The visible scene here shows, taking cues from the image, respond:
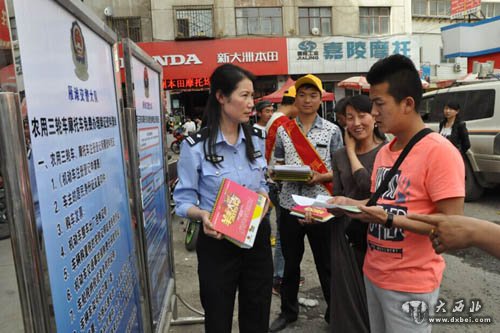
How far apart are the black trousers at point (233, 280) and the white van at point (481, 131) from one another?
4480mm

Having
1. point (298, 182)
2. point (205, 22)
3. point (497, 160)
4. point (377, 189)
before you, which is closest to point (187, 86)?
point (205, 22)

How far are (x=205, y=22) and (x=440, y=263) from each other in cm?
1697

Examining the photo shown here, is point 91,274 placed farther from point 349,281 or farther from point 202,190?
point 349,281

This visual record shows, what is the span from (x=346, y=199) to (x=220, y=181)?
59 centimetres

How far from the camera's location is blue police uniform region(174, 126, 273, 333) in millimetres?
1803

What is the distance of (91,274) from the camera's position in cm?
118

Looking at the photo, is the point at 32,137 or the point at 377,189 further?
the point at 377,189

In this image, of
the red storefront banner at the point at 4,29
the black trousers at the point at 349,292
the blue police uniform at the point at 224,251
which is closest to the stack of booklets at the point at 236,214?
the blue police uniform at the point at 224,251

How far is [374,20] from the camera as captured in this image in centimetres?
1758

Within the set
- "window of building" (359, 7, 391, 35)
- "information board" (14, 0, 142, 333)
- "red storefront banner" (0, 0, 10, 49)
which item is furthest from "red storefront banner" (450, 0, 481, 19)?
"red storefront banner" (0, 0, 10, 49)

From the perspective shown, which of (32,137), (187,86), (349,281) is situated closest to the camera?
(32,137)

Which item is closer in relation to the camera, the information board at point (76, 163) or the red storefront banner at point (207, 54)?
the information board at point (76, 163)

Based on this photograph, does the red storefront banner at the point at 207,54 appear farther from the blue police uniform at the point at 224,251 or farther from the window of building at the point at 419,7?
the blue police uniform at the point at 224,251

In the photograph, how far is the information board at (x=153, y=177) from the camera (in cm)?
186
